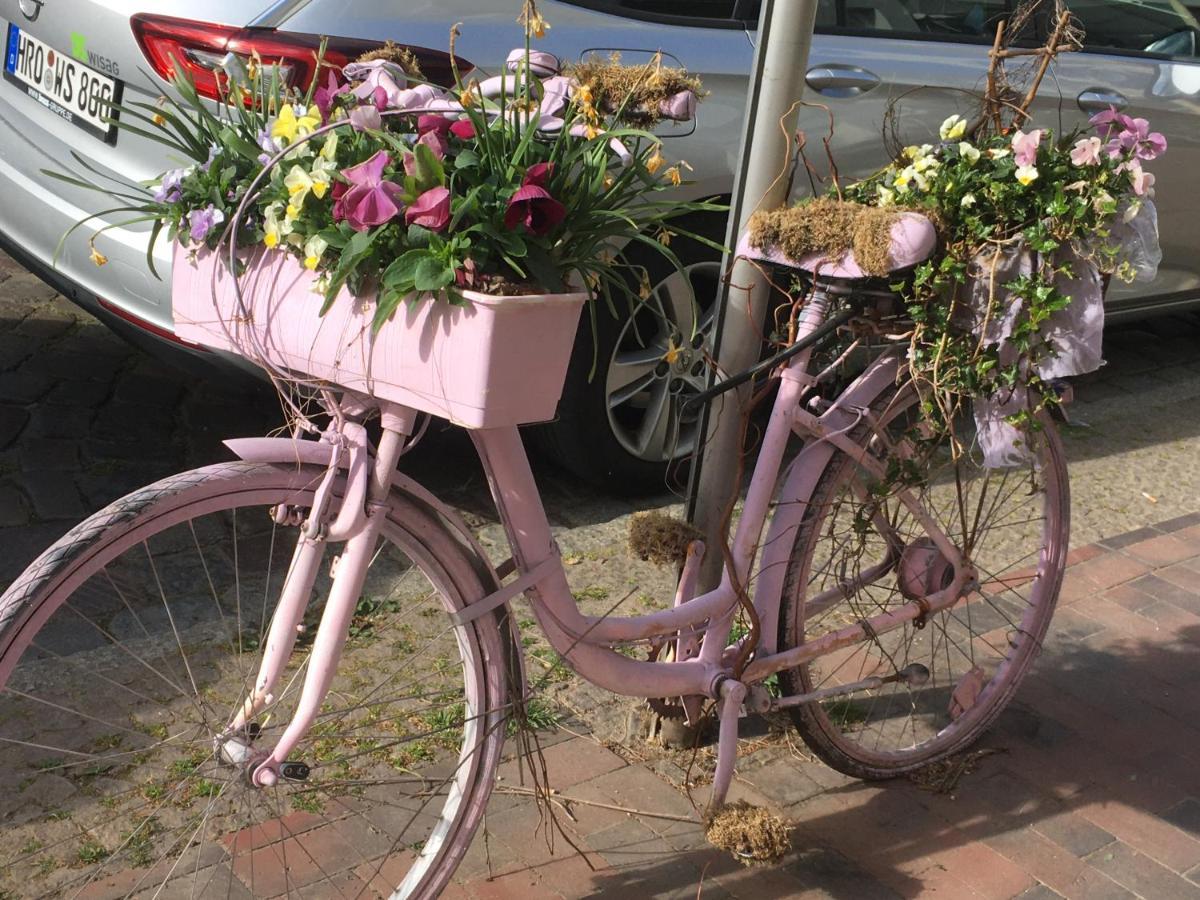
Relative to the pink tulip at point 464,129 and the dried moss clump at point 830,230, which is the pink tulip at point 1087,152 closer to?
the dried moss clump at point 830,230

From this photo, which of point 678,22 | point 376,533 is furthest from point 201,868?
point 678,22

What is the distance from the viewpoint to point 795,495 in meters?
2.67

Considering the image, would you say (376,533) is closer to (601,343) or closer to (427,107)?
(427,107)

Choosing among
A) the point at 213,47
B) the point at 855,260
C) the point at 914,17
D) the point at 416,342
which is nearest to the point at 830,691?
the point at 855,260

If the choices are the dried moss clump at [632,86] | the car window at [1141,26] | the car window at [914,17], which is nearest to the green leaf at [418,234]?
the dried moss clump at [632,86]

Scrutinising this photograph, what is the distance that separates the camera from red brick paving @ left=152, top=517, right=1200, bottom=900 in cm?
264

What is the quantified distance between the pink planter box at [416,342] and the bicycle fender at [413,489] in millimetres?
107

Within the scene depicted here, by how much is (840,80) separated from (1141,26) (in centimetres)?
Answer: 203

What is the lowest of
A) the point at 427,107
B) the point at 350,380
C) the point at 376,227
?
the point at 350,380

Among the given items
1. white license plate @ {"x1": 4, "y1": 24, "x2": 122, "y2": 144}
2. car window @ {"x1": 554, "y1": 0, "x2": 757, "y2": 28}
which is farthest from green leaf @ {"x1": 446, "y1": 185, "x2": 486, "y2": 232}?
car window @ {"x1": 554, "y1": 0, "x2": 757, "y2": 28}

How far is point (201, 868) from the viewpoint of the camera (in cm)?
251

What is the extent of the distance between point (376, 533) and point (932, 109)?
304cm

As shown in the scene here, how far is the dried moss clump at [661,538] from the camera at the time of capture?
266 cm

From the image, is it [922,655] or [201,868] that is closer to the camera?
[201,868]
